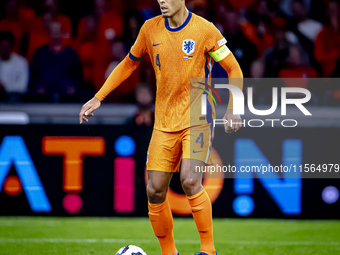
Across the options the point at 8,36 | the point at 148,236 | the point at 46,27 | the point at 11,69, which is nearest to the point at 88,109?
the point at 148,236

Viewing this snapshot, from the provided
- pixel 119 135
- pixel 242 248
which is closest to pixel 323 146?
pixel 242 248

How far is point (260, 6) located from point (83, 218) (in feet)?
14.2

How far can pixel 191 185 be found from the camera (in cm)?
384

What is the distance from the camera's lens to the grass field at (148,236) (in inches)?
198

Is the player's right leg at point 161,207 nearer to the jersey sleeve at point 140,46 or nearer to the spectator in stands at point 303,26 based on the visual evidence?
the jersey sleeve at point 140,46

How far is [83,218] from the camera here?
6488 mm

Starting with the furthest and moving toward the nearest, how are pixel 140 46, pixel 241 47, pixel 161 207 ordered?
pixel 241 47, pixel 140 46, pixel 161 207

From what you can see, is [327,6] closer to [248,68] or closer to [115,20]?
[248,68]

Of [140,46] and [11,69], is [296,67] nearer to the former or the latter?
[140,46]

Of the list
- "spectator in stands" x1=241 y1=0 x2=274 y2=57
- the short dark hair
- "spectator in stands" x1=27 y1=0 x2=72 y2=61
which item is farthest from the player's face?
the short dark hair

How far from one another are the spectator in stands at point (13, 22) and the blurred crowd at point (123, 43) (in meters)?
0.02

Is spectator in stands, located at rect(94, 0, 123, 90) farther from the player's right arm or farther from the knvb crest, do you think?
the knvb crest

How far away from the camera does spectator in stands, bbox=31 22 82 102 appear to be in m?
7.12

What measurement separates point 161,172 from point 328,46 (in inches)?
186
